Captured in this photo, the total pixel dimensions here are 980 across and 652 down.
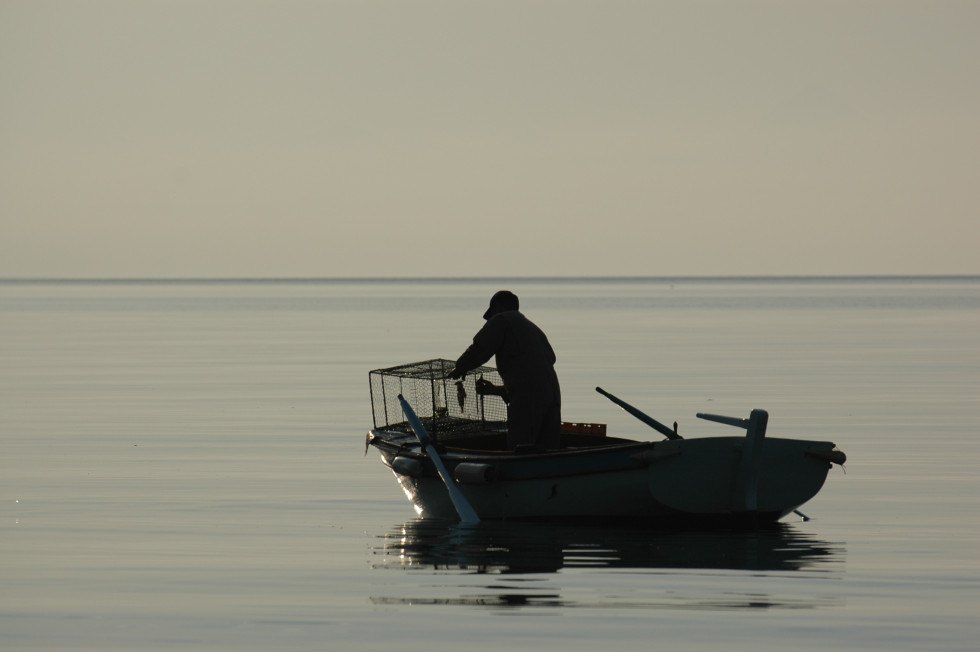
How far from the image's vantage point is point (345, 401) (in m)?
30.3

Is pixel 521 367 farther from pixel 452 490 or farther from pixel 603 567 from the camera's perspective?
pixel 603 567

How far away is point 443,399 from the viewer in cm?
1803

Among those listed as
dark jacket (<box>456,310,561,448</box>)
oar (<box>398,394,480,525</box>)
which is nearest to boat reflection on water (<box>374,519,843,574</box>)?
oar (<box>398,394,480,525</box>)

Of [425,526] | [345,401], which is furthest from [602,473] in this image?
[345,401]

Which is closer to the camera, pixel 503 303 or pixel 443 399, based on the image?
pixel 503 303

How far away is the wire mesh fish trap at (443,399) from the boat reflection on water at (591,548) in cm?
211

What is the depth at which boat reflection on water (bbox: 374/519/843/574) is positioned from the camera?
13.1 meters

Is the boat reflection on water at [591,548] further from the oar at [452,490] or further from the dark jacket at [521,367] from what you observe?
the dark jacket at [521,367]

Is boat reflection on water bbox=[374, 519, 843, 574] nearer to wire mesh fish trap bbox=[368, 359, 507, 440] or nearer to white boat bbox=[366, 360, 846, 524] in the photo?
white boat bbox=[366, 360, 846, 524]

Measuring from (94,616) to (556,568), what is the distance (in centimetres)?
386

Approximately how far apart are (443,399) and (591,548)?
450cm

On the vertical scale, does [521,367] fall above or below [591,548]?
above

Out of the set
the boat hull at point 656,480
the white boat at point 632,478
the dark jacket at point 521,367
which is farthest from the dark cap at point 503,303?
the boat hull at point 656,480

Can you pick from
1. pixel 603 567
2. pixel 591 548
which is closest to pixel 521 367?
pixel 591 548
